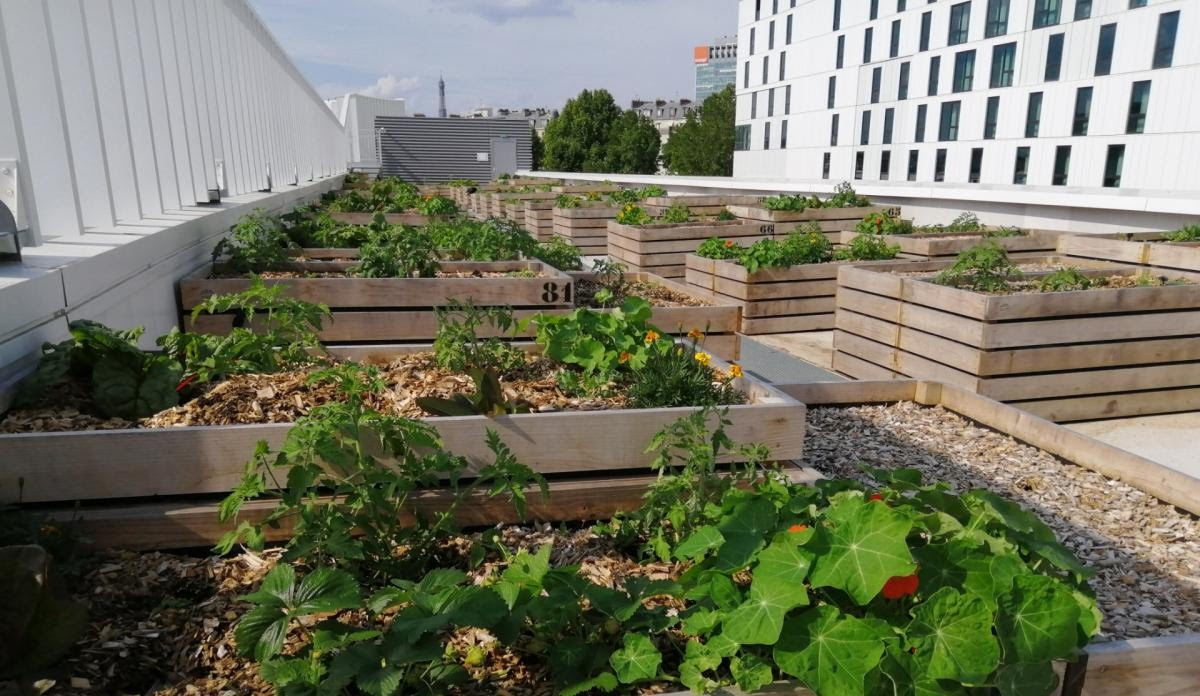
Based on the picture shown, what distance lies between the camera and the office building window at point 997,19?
28672 mm

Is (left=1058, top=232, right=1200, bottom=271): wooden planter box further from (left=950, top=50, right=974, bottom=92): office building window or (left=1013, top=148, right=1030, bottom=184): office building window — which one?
(left=950, top=50, right=974, bottom=92): office building window

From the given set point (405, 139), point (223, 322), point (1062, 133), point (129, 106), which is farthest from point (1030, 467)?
point (405, 139)

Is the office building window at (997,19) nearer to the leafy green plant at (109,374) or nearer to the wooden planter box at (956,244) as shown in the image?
the wooden planter box at (956,244)

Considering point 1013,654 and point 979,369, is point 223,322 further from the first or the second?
point 979,369

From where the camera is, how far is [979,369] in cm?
538

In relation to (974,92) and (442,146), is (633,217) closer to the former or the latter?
(974,92)

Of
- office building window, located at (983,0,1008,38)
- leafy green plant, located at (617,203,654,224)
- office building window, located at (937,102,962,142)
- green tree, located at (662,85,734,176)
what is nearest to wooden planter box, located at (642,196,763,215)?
leafy green plant, located at (617,203,654,224)

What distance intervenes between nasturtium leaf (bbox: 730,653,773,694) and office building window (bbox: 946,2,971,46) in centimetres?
3465

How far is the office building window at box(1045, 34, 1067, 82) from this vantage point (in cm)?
2665

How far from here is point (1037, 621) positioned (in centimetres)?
154

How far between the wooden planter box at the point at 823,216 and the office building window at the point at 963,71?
22457 millimetres

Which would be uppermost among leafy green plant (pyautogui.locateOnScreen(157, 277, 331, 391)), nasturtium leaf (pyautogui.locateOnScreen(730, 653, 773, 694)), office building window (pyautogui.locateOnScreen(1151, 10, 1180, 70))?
office building window (pyautogui.locateOnScreen(1151, 10, 1180, 70))

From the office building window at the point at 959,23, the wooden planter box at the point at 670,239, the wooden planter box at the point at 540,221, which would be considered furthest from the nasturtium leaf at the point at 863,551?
the office building window at the point at 959,23

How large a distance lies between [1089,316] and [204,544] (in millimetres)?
5838
